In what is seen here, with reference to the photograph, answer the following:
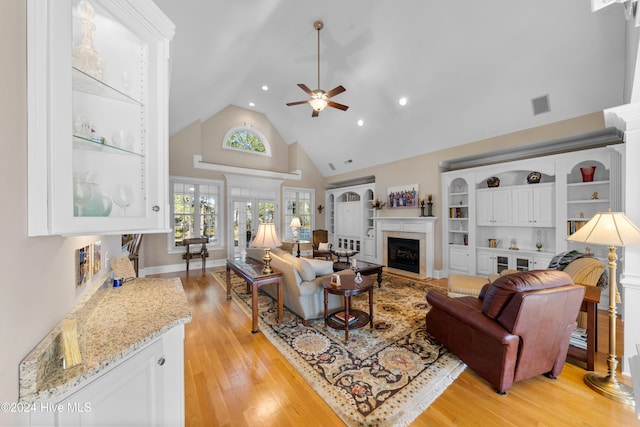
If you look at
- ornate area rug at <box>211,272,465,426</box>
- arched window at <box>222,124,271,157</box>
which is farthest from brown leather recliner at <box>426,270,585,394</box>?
arched window at <box>222,124,271,157</box>

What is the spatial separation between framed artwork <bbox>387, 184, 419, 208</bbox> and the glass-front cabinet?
5.53 m

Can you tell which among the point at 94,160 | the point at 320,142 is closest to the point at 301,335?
the point at 94,160

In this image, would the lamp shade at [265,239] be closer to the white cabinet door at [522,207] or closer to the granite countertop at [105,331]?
the granite countertop at [105,331]

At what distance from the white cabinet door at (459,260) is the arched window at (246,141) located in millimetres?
5871

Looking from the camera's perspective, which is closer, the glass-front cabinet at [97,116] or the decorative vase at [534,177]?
the glass-front cabinet at [97,116]

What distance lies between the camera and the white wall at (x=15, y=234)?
29.9 inches

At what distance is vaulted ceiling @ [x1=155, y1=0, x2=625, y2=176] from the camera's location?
3047 millimetres

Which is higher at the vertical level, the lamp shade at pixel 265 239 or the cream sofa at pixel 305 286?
the lamp shade at pixel 265 239

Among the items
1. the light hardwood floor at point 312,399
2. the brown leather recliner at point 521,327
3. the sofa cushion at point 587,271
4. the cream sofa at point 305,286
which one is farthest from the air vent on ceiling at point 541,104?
the cream sofa at point 305,286

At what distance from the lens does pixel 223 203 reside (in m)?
6.73

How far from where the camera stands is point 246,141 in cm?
730

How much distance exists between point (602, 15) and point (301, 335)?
5257mm

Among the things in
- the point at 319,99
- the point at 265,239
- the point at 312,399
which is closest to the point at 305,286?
the point at 265,239

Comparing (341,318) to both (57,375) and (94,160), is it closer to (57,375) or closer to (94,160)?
(57,375)
